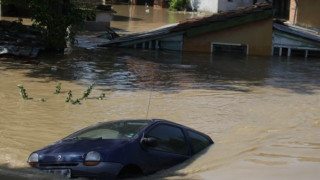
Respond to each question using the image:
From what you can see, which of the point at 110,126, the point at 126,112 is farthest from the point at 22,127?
the point at 110,126

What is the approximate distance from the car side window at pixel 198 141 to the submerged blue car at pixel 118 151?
0.13m

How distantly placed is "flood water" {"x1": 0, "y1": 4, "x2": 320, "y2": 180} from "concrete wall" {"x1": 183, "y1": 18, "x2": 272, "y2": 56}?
2756 millimetres

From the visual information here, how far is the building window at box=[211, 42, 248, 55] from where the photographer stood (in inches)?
1105

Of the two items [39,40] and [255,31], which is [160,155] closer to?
[39,40]

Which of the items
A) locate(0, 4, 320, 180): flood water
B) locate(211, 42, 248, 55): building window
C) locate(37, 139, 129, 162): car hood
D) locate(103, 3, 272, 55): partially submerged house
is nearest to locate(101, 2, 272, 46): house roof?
locate(103, 3, 272, 55): partially submerged house

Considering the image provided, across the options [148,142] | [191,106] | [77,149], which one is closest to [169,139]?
[148,142]

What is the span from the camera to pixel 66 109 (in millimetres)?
13281

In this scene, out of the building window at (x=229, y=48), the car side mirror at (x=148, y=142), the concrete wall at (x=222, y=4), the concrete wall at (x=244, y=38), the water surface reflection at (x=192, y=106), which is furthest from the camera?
the concrete wall at (x=222, y=4)

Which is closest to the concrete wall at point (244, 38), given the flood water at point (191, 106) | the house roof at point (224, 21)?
the house roof at point (224, 21)

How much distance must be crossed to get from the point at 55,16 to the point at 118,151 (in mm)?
A: 17756

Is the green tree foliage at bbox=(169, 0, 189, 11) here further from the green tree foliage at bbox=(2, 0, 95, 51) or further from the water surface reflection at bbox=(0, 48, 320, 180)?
the green tree foliage at bbox=(2, 0, 95, 51)

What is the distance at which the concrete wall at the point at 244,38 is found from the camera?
27.4 m

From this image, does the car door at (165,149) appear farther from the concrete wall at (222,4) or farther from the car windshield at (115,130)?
the concrete wall at (222,4)

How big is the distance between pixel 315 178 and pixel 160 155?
2.60 m
